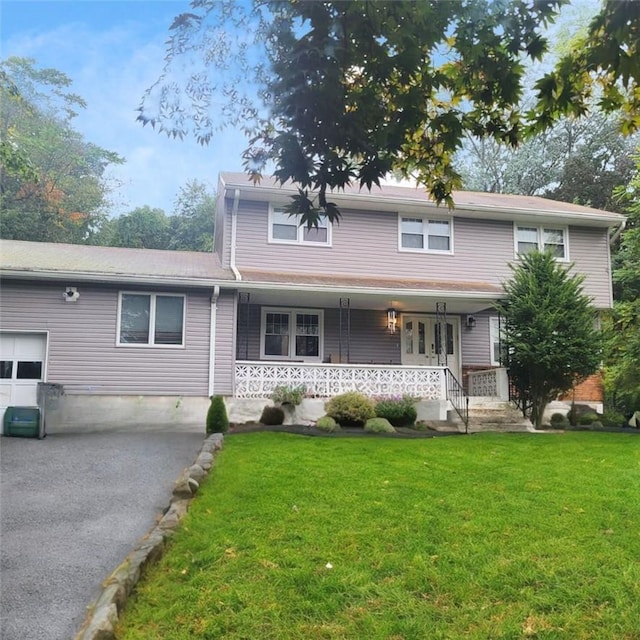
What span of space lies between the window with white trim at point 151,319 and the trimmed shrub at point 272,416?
2529 mm

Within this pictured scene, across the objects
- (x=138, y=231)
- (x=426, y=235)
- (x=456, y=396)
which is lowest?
(x=456, y=396)

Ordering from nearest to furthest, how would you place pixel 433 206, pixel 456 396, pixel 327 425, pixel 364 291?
pixel 327 425, pixel 364 291, pixel 456 396, pixel 433 206

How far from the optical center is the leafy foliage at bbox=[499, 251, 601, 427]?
1223 cm

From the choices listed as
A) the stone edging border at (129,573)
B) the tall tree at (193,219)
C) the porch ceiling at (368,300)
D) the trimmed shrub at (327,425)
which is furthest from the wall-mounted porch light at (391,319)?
the tall tree at (193,219)

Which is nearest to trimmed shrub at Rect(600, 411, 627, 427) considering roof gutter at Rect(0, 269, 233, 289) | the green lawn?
the green lawn

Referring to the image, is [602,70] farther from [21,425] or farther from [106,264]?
[106,264]

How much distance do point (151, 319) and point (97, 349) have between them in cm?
132

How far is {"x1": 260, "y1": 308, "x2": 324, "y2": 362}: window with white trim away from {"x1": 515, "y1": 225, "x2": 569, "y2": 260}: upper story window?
21.1 feet

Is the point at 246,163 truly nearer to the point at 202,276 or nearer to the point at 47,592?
the point at 47,592

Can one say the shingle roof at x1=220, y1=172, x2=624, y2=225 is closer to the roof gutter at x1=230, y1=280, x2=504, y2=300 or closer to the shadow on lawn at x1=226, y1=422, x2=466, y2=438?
the roof gutter at x1=230, y1=280, x2=504, y2=300

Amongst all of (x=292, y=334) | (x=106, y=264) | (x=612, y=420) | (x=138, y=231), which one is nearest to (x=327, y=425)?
(x=292, y=334)

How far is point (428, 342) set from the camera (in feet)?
51.1

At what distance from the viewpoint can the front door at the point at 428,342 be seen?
1543 centimetres

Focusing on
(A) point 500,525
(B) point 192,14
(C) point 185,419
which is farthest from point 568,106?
(C) point 185,419
